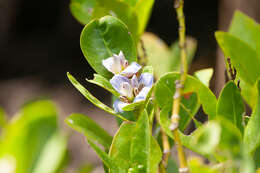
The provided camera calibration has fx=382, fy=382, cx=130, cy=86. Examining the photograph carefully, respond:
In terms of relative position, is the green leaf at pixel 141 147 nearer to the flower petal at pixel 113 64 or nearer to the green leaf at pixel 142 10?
the flower petal at pixel 113 64

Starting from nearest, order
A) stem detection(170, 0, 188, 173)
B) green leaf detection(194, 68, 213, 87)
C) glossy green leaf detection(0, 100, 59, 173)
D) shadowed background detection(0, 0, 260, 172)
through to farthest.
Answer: stem detection(170, 0, 188, 173) → green leaf detection(194, 68, 213, 87) → glossy green leaf detection(0, 100, 59, 173) → shadowed background detection(0, 0, 260, 172)

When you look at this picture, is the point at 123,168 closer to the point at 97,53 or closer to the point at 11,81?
the point at 97,53

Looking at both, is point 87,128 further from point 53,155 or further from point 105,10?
point 53,155

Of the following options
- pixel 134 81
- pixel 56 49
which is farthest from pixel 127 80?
pixel 56 49

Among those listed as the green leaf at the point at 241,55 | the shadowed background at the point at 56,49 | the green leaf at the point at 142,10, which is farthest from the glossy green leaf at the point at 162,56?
the shadowed background at the point at 56,49

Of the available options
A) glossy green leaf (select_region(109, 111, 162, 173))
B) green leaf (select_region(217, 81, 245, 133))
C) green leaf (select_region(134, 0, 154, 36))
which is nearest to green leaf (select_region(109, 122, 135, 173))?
glossy green leaf (select_region(109, 111, 162, 173))

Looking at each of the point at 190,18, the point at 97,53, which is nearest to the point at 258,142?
the point at 97,53

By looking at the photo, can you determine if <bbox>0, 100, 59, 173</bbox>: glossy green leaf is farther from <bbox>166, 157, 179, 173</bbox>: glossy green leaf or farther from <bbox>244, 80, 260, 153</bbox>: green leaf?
<bbox>244, 80, 260, 153</bbox>: green leaf
